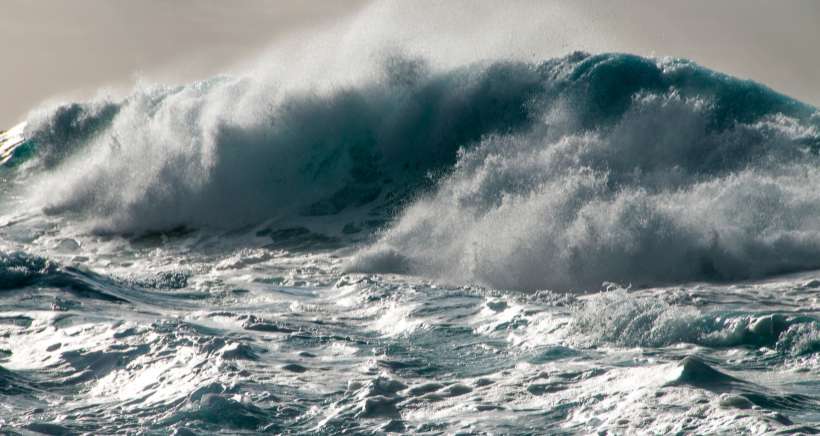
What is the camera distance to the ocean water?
6.57 meters

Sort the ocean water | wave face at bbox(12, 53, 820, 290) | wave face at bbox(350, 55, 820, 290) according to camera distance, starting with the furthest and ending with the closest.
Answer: wave face at bbox(12, 53, 820, 290), wave face at bbox(350, 55, 820, 290), the ocean water

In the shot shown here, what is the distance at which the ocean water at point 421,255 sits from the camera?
21.6ft

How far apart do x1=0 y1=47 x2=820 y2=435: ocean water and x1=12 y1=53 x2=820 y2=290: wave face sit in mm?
47

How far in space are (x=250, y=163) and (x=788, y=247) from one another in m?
10.9

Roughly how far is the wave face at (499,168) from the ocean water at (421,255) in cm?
5

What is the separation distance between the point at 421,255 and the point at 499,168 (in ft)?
8.01

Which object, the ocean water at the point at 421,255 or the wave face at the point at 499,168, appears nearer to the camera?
the ocean water at the point at 421,255

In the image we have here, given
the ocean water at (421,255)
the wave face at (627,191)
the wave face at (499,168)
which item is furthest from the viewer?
the wave face at (499,168)

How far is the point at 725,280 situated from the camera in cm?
1117

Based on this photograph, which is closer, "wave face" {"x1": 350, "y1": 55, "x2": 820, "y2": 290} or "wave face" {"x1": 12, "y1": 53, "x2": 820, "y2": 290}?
"wave face" {"x1": 350, "y1": 55, "x2": 820, "y2": 290}

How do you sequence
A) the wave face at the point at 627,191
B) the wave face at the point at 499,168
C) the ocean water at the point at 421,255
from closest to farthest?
the ocean water at the point at 421,255, the wave face at the point at 627,191, the wave face at the point at 499,168

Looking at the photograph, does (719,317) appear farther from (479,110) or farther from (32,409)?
(479,110)

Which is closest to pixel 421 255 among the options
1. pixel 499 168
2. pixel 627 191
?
pixel 499 168

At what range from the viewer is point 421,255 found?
13.1m
